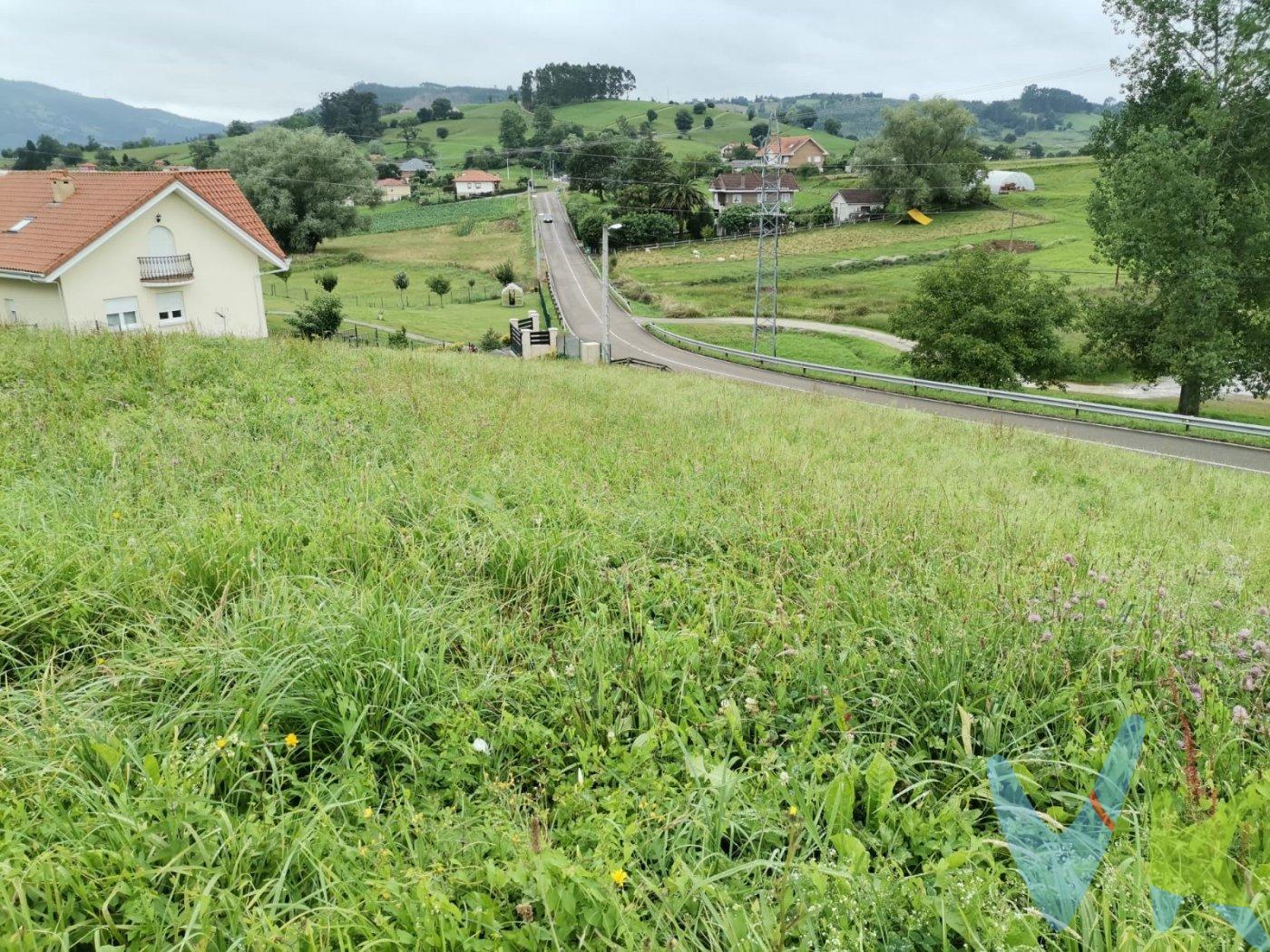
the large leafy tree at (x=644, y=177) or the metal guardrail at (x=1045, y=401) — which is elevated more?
the large leafy tree at (x=644, y=177)

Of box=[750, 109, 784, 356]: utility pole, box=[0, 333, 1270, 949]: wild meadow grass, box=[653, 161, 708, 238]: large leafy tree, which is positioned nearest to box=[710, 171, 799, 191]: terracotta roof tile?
box=[750, 109, 784, 356]: utility pole

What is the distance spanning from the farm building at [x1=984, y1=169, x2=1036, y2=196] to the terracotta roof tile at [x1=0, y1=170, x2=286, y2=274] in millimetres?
105206

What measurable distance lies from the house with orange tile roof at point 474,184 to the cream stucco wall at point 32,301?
110m

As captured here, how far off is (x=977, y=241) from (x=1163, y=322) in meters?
54.2

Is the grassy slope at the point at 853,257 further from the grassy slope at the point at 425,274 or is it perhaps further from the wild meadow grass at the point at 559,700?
the wild meadow grass at the point at 559,700

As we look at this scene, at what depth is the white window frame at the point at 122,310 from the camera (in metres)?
23.7

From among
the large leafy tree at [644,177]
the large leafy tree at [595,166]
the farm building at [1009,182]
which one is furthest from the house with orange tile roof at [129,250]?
the farm building at [1009,182]

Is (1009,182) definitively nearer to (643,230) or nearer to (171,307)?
(643,230)

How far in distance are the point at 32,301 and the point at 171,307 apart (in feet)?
12.1

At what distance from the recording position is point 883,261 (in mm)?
75250

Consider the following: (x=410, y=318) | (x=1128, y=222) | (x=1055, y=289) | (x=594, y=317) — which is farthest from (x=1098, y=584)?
(x=594, y=317)

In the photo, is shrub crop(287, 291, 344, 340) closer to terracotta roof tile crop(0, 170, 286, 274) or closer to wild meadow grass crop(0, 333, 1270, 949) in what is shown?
terracotta roof tile crop(0, 170, 286, 274)

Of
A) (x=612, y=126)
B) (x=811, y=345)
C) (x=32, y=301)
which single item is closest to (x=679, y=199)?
(x=811, y=345)

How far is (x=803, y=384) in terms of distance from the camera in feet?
109
